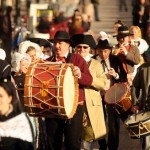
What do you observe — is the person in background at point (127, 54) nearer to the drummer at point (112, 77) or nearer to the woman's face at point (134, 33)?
the drummer at point (112, 77)

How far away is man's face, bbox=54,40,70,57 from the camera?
1005 cm

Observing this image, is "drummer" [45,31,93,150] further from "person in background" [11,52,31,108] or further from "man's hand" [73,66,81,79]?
"person in background" [11,52,31,108]

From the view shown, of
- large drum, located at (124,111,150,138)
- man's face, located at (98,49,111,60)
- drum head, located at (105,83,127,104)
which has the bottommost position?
large drum, located at (124,111,150,138)

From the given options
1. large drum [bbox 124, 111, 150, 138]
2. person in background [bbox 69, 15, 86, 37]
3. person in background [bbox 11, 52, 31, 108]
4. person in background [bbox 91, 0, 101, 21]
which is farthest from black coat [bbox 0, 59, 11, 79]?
person in background [bbox 91, 0, 101, 21]

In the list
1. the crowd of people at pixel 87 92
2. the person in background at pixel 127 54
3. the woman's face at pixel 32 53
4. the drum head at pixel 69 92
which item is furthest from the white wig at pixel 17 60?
the person in background at pixel 127 54

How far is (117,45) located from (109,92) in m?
2.69

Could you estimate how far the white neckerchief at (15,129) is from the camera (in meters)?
7.15

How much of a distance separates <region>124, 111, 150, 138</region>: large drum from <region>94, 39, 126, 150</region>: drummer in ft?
4.58

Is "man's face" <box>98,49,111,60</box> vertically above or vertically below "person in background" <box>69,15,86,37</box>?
above

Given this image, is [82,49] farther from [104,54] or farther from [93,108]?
[104,54]

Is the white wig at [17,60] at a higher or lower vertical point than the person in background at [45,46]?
higher

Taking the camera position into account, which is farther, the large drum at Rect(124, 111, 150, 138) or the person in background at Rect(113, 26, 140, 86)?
the person in background at Rect(113, 26, 140, 86)

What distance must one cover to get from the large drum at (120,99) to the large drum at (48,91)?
1524 mm

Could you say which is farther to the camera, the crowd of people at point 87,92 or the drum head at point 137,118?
the crowd of people at point 87,92
